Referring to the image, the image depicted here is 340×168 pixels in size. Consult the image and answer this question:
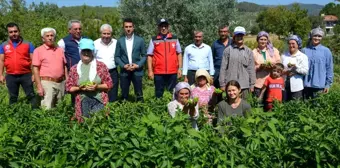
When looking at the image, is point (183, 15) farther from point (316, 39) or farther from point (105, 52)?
point (316, 39)

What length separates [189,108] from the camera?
471cm

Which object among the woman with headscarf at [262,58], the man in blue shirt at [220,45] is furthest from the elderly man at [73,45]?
the woman with headscarf at [262,58]

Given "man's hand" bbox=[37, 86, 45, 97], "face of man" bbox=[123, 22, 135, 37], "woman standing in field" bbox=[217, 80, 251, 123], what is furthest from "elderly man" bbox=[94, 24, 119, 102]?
"woman standing in field" bbox=[217, 80, 251, 123]

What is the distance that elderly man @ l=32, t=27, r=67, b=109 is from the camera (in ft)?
18.7

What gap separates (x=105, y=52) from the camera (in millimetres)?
6305

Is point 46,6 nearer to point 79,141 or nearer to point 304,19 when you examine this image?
point 304,19

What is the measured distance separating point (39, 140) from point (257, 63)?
382 cm

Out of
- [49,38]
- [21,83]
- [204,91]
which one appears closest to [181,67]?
[204,91]

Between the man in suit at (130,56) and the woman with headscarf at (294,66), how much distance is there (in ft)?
7.64

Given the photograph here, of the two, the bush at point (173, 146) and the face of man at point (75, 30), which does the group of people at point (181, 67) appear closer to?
the face of man at point (75, 30)

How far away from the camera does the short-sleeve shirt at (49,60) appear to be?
224 inches

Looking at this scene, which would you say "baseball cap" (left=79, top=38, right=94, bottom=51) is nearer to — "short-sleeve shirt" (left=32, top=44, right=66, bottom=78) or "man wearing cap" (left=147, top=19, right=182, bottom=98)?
"short-sleeve shirt" (left=32, top=44, right=66, bottom=78)

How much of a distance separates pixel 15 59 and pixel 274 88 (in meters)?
4.04

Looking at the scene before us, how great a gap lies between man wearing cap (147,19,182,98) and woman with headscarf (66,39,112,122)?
1.81 metres
